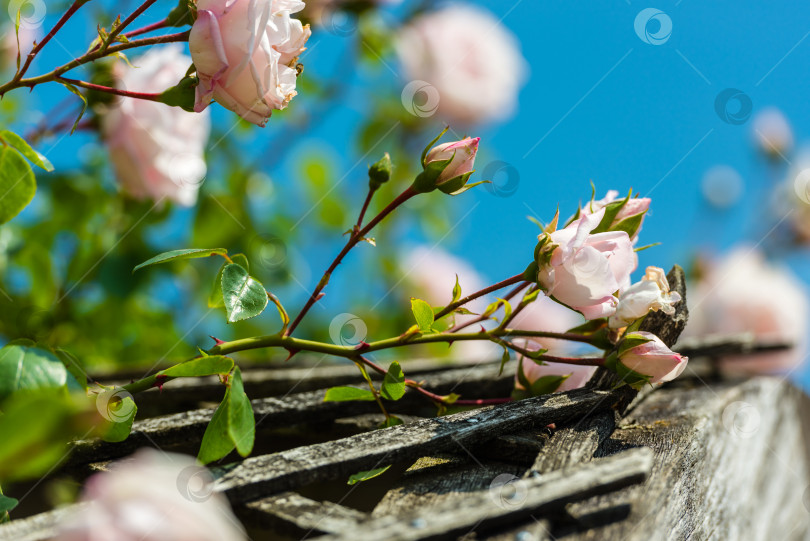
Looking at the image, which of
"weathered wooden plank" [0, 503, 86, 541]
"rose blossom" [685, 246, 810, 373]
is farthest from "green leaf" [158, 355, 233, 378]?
"rose blossom" [685, 246, 810, 373]

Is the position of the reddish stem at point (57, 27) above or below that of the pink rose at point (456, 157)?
below

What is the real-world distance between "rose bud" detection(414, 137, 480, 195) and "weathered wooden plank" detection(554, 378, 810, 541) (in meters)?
0.31

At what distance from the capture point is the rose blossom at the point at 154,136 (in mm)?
1075

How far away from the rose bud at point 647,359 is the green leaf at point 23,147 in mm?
604

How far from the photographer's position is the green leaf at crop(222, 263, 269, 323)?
2.06 ft

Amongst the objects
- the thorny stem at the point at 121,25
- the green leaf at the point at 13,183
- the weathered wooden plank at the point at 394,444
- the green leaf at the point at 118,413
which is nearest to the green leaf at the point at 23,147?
the green leaf at the point at 13,183

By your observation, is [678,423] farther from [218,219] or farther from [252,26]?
[218,219]

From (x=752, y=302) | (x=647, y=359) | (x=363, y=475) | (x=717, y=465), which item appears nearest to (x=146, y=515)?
(x=363, y=475)

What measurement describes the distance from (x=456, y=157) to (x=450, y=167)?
1cm

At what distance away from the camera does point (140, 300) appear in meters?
1.70

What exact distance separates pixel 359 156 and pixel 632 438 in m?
1.30

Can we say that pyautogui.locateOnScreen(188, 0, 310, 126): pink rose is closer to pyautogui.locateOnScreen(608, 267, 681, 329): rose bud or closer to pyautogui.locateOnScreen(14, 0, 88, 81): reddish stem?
pyautogui.locateOnScreen(14, 0, 88, 81): reddish stem

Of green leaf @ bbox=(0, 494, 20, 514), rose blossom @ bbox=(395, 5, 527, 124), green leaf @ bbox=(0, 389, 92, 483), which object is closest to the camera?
green leaf @ bbox=(0, 389, 92, 483)

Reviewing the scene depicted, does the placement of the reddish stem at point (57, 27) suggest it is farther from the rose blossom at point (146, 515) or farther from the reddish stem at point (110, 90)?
the rose blossom at point (146, 515)
